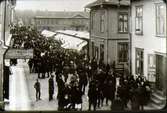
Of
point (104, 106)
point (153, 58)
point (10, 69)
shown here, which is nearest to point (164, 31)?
point (153, 58)

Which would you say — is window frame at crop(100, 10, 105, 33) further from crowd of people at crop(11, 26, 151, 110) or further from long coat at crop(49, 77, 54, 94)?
long coat at crop(49, 77, 54, 94)

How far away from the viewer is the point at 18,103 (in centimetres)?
286

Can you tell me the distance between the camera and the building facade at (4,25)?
286cm

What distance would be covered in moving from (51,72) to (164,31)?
990 millimetres

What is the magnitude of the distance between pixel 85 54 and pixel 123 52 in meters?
0.32

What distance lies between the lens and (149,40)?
3010mm

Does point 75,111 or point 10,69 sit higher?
point 10,69

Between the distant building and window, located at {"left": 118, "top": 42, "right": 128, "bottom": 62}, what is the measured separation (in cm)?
33

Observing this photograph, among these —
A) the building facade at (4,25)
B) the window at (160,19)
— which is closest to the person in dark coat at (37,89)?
the building facade at (4,25)

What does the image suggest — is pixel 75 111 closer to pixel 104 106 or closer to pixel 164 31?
pixel 104 106

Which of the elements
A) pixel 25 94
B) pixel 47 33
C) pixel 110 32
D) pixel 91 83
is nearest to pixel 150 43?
pixel 110 32

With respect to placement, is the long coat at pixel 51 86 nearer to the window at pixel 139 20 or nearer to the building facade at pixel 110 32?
the building facade at pixel 110 32

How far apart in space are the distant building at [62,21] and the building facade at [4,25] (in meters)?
0.21

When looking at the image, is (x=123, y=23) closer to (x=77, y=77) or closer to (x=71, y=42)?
(x=71, y=42)
